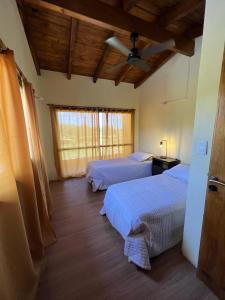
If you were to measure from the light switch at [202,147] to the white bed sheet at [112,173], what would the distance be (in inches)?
87.4

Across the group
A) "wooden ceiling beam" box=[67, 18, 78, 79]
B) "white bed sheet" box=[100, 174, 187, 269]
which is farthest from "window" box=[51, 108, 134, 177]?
"white bed sheet" box=[100, 174, 187, 269]

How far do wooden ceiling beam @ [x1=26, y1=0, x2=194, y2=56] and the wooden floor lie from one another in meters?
2.99

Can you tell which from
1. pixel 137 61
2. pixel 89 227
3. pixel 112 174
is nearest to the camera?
pixel 89 227

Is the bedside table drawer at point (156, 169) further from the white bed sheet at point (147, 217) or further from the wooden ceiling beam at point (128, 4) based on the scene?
the wooden ceiling beam at point (128, 4)

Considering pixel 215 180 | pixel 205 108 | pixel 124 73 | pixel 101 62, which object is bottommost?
pixel 215 180

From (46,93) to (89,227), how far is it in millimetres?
3296

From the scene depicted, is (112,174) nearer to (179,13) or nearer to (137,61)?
(137,61)

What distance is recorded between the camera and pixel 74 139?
405 cm

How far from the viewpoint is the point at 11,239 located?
1.09m

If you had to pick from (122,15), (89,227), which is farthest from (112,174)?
(122,15)

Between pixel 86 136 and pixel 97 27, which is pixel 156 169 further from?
pixel 97 27

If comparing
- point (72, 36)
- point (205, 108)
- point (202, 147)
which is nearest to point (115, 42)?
point (72, 36)

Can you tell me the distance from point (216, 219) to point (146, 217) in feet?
2.08

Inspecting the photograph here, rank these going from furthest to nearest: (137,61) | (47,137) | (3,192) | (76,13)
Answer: (47,137) → (137,61) → (76,13) → (3,192)
